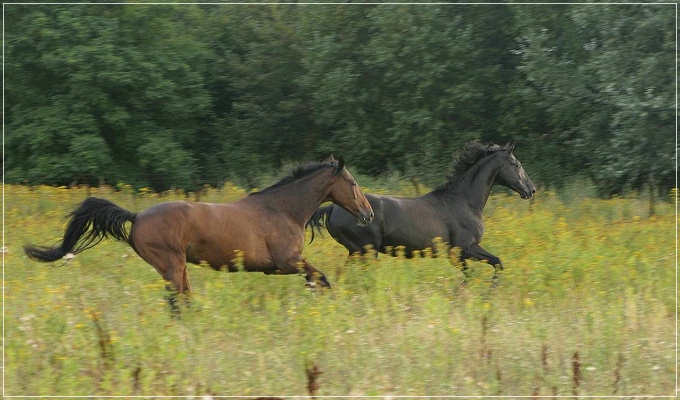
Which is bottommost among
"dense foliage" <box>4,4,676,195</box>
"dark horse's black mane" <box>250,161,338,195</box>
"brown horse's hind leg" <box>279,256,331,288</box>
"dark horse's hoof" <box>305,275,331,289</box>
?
"dense foliage" <box>4,4,676,195</box>

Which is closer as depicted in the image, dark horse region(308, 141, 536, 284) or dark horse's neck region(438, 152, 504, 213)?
dark horse region(308, 141, 536, 284)

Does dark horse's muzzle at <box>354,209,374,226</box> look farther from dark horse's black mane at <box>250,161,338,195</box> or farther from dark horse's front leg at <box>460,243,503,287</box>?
dark horse's front leg at <box>460,243,503,287</box>

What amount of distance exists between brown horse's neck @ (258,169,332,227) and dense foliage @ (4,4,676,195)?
13.6 metres

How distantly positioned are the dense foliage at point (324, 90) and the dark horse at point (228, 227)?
44.8 ft

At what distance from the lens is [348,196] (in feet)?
32.8

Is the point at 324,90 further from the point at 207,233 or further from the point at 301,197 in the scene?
the point at 207,233

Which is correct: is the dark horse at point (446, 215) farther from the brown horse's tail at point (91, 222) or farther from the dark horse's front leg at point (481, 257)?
the brown horse's tail at point (91, 222)

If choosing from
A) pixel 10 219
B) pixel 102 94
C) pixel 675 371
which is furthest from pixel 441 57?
pixel 675 371

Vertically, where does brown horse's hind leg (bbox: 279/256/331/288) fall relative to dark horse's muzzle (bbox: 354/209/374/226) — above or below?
below

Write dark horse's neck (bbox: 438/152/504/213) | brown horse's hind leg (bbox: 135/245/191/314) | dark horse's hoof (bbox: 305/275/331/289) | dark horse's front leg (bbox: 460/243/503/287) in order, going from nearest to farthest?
brown horse's hind leg (bbox: 135/245/191/314)
dark horse's hoof (bbox: 305/275/331/289)
dark horse's front leg (bbox: 460/243/503/287)
dark horse's neck (bbox: 438/152/504/213)

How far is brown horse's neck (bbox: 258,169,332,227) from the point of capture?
9633 millimetres

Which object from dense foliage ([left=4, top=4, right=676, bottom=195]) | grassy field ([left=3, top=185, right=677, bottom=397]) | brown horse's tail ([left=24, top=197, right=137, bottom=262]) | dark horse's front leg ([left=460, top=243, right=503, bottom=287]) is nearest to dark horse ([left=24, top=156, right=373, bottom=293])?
brown horse's tail ([left=24, top=197, right=137, bottom=262])

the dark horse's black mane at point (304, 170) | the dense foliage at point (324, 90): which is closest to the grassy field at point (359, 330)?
the dark horse's black mane at point (304, 170)

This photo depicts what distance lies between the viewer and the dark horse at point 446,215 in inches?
434
